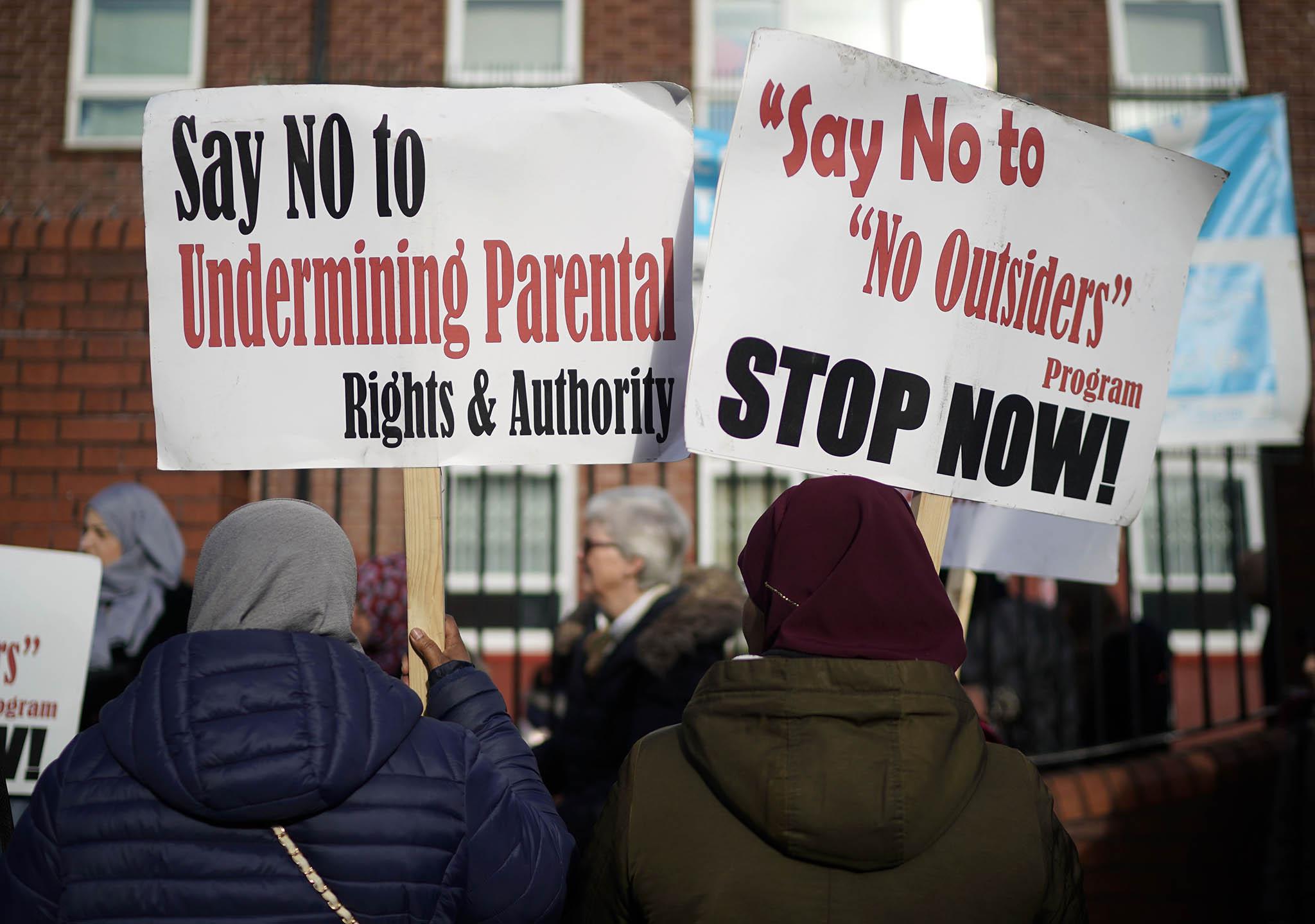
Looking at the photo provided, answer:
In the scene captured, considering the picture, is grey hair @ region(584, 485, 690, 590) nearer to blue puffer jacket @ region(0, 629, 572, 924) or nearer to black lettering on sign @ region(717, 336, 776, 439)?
black lettering on sign @ region(717, 336, 776, 439)

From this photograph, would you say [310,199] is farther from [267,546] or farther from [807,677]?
[807,677]

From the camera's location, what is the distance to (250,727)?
64.7 inches

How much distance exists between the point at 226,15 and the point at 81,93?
132 centimetres

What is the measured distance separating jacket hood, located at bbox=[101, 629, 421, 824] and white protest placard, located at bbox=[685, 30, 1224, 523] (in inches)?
37.3

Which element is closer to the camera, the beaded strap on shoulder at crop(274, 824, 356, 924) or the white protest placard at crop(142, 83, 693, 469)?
the beaded strap on shoulder at crop(274, 824, 356, 924)

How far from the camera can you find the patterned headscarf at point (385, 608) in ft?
11.6

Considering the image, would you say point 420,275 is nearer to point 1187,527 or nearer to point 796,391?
point 796,391

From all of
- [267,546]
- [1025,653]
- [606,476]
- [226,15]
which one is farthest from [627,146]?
[226,15]

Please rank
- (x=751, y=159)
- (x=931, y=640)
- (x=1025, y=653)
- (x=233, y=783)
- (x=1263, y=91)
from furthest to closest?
(x=1263, y=91) < (x=1025, y=653) < (x=751, y=159) < (x=931, y=640) < (x=233, y=783)

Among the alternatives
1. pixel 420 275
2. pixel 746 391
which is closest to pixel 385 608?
pixel 420 275

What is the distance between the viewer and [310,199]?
8.40 feet

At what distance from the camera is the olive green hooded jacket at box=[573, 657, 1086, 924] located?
1646 millimetres

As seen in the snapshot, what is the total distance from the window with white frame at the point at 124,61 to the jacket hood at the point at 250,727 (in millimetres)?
8470

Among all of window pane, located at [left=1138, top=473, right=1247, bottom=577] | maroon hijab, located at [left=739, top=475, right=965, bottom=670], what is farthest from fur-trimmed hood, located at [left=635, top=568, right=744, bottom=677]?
window pane, located at [left=1138, top=473, right=1247, bottom=577]
